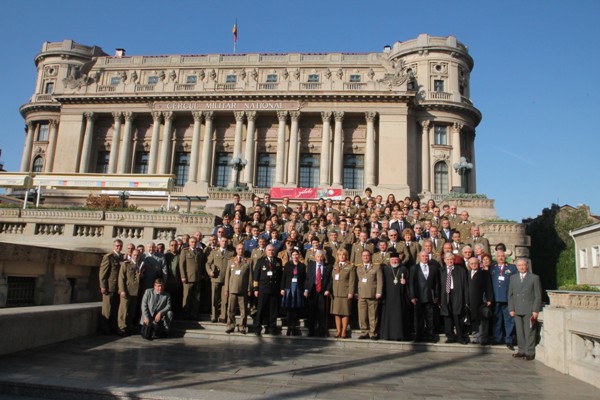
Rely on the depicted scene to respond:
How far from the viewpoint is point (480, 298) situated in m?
10.8

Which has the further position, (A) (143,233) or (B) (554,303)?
(A) (143,233)

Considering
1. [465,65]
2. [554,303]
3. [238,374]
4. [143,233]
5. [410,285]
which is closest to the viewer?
[238,374]

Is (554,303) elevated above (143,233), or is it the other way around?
(143,233)

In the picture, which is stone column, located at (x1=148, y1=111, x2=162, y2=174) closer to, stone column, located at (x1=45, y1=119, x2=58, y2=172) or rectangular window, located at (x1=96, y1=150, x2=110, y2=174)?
rectangular window, located at (x1=96, y1=150, x2=110, y2=174)

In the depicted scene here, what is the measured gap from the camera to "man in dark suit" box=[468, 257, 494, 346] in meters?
10.7

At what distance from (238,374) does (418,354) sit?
421 cm

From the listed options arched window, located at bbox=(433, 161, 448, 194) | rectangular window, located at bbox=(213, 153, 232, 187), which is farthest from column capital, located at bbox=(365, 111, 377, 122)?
rectangular window, located at bbox=(213, 153, 232, 187)

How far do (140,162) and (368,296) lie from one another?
41980 millimetres

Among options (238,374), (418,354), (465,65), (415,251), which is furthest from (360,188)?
(238,374)

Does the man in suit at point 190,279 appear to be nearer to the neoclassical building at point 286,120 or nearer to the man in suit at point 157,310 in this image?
the man in suit at point 157,310

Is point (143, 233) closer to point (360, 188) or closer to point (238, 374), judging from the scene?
point (238, 374)

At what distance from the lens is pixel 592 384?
25.0 feet

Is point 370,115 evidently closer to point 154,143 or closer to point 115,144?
point 154,143

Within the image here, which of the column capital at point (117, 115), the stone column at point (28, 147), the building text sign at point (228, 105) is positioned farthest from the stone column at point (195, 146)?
the stone column at point (28, 147)
